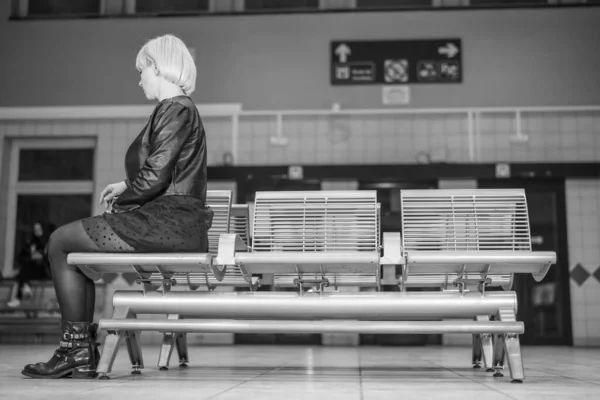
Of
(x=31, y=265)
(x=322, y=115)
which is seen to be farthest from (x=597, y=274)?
(x=31, y=265)

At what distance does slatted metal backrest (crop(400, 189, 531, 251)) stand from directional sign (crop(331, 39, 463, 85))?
15.6 ft

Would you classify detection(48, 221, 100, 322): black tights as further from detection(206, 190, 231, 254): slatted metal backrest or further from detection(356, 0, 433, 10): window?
detection(356, 0, 433, 10): window

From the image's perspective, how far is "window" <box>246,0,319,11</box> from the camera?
7754mm

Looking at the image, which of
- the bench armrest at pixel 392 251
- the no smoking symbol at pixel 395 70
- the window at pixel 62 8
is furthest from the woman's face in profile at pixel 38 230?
the bench armrest at pixel 392 251

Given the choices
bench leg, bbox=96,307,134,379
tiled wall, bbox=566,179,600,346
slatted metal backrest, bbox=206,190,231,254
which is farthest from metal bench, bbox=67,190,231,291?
tiled wall, bbox=566,179,600,346

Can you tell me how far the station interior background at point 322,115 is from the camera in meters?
6.90

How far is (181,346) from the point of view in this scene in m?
3.27

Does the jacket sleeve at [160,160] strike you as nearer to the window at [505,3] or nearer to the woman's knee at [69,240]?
the woman's knee at [69,240]

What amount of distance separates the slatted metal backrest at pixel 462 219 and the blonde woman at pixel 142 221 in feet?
2.94

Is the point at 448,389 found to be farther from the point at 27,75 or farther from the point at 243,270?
the point at 27,75

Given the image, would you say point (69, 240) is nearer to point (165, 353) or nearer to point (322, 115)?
point (165, 353)

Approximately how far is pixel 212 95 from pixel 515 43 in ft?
11.4

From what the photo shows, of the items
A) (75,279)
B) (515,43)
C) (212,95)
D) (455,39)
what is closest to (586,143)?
(515,43)

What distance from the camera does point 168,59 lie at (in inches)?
101
